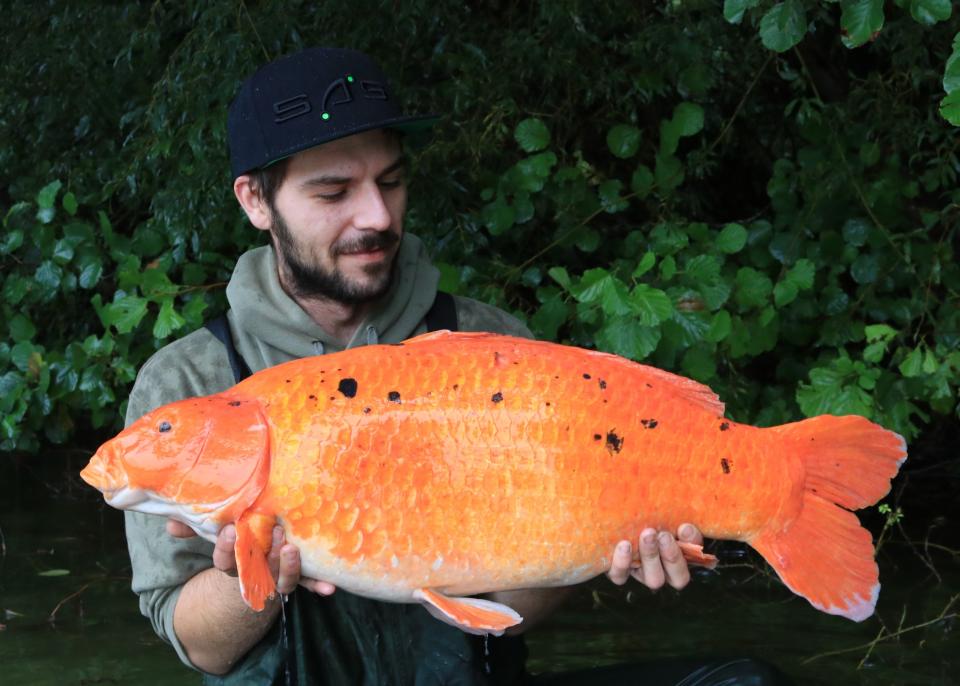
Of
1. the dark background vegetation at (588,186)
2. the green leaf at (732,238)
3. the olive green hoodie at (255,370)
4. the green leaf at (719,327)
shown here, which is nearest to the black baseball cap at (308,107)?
the olive green hoodie at (255,370)

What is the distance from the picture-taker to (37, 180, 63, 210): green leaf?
4297 millimetres

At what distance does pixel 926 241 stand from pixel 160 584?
2486 mm

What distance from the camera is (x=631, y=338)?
3162mm

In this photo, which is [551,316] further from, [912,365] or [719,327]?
[912,365]

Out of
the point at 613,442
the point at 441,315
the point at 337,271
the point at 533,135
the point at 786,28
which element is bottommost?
the point at 613,442

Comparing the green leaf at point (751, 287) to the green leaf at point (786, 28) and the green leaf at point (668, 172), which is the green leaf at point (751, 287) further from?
the green leaf at point (786, 28)

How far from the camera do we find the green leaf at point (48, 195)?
4.30m

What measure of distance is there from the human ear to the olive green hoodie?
97mm

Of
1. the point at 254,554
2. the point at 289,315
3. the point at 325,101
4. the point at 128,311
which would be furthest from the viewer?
the point at 128,311

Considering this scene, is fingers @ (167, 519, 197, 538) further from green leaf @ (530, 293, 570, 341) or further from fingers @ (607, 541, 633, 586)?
green leaf @ (530, 293, 570, 341)

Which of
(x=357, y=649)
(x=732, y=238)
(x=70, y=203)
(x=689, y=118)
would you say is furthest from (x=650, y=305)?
(x=70, y=203)

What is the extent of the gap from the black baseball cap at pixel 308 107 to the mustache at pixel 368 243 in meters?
0.19

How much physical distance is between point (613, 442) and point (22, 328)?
3.06m

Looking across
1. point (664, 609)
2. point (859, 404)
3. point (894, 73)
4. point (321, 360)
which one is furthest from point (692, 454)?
point (894, 73)
